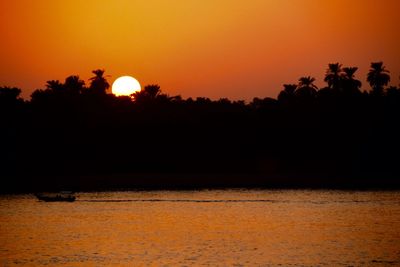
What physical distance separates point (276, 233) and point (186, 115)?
49365 mm

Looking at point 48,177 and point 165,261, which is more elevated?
point 48,177

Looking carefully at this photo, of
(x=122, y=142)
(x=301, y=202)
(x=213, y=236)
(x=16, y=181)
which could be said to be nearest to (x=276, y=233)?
(x=213, y=236)

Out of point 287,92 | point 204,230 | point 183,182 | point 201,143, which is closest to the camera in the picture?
point 204,230

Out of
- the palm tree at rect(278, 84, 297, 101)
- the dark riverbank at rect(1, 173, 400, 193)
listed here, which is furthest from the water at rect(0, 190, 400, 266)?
the palm tree at rect(278, 84, 297, 101)

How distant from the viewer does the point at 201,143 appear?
349 feet

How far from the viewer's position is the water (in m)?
48.6

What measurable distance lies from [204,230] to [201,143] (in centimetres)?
4197

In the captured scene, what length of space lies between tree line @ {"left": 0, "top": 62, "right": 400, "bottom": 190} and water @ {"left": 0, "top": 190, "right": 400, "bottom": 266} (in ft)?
15.9

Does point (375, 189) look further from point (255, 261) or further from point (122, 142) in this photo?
point (255, 261)

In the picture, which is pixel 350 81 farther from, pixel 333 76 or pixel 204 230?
pixel 204 230

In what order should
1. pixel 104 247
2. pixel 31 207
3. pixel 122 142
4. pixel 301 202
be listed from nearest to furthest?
pixel 104 247, pixel 31 207, pixel 301 202, pixel 122 142

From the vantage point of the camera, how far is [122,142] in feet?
347

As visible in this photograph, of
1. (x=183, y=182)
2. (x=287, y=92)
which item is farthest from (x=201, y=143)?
(x=287, y=92)

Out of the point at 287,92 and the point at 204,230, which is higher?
the point at 287,92
